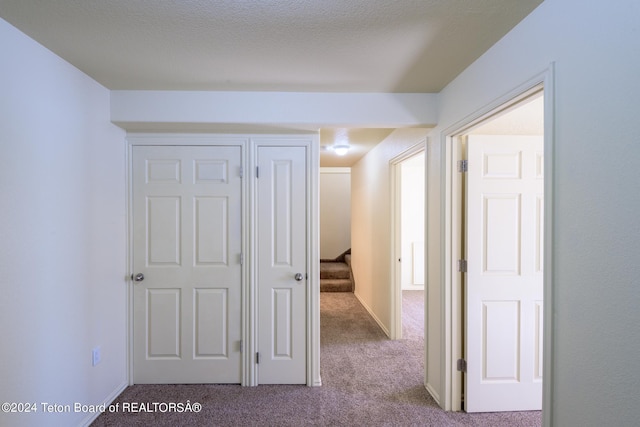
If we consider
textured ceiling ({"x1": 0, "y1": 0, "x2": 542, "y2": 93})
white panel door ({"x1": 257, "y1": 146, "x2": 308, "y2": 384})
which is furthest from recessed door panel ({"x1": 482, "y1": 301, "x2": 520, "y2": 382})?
textured ceiling ({"x1": 0, "y1": 0, "x2": 542, "y2": 93})

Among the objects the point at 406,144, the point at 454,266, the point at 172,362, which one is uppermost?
the point at 406,144

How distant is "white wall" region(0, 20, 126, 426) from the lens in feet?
4.88

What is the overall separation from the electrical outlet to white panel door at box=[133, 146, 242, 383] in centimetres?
37

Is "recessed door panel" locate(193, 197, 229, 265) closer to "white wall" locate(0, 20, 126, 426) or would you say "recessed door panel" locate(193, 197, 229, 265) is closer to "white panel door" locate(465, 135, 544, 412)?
"white wall" locate(0, 20, 126, 426)

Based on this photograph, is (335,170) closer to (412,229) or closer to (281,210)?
(412,229)

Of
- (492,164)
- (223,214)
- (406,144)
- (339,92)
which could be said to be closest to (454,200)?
(492,164)

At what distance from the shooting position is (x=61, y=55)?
1770 millimetres

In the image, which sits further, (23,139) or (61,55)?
(61,55)

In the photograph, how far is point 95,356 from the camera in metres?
2.10

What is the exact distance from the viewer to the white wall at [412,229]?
6004mm

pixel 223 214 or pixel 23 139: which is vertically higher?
pixel 23 139

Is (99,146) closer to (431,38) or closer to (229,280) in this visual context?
(229,280)

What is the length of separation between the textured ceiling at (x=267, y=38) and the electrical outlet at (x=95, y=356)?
182cm

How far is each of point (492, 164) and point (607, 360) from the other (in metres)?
1.50
